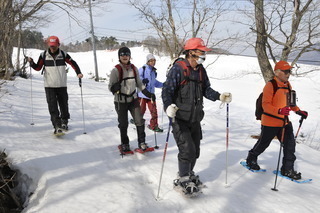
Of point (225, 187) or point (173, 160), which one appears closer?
point (225, 187)

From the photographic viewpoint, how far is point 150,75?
22.0 feet

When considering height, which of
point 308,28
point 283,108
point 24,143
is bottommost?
point 24,143

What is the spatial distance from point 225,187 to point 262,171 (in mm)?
1257

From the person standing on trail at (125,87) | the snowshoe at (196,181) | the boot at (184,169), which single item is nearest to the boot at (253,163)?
the snowshoe at (196,181)

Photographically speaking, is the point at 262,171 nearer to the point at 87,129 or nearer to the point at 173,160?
the point at 173,160

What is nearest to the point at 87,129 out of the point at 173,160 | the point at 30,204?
the point at 173,160

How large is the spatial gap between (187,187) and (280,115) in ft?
7.24

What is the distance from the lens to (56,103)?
5.47 meters

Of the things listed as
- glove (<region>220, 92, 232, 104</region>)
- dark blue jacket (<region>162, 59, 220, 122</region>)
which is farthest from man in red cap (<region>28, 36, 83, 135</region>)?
glove (<region>220, 92, 232, 104</region>)

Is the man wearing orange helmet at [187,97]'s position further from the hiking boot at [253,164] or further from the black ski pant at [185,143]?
the hiking boot at [253,164]

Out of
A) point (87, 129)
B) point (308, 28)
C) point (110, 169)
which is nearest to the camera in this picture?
point (110, 169)

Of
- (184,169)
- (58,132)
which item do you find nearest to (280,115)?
(184,169)

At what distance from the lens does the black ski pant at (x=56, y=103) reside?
5.39 meters

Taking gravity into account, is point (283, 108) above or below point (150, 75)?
below
